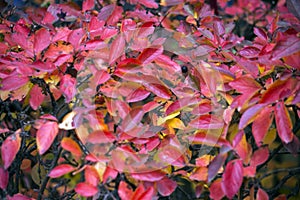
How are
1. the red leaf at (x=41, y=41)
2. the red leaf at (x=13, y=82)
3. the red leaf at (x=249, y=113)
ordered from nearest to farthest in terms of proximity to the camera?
the red leaf at (x=249, y=113), the red leaf at (x=13, y=82), the red leaf at (x=41, y=41)

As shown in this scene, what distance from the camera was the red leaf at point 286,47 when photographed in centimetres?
100

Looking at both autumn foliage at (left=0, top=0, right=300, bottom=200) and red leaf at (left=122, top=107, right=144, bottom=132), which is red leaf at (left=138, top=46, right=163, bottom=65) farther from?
red leaf at (left=122, top=107, right=144, bottom=132)

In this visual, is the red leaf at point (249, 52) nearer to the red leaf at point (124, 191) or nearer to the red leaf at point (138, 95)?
the red leaf at point (138, 95)

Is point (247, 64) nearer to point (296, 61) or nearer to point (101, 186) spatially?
point (296, 61)

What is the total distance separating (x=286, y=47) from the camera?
3.31ft

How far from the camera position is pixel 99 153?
1.03 meters

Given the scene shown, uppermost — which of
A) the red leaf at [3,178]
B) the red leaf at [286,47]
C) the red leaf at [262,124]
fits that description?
the red leaf at [286,47]

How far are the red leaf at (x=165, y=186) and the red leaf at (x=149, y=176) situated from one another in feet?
0.07

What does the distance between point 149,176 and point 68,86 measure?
340mm

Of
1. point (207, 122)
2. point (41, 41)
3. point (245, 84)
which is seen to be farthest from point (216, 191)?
point (41, 41)

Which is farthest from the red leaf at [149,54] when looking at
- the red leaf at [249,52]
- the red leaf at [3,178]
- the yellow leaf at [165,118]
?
the red leaf at [3,178]

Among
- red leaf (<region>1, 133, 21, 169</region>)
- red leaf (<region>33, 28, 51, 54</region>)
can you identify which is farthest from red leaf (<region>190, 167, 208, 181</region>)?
red leaf (<region>33, 28, 51, 54</region>)

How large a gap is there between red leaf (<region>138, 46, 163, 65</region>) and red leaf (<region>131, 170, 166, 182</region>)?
29 centimetres

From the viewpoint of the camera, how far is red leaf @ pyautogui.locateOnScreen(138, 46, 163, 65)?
113cm
